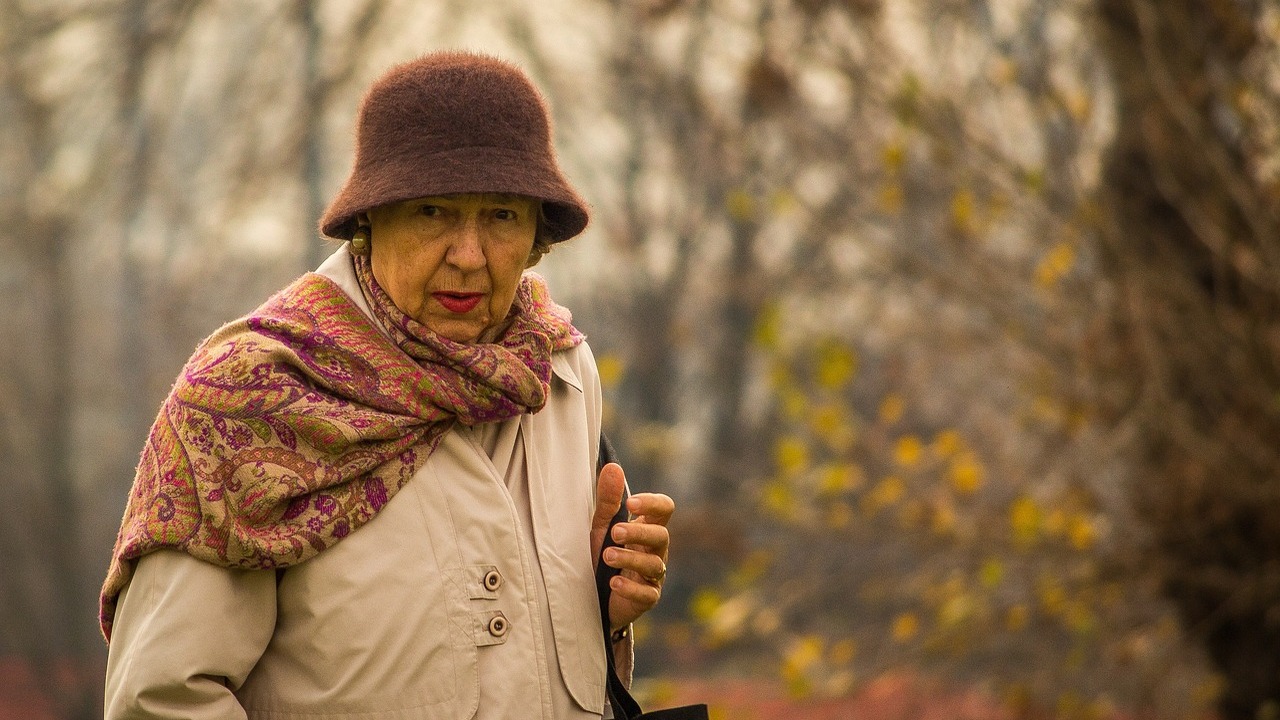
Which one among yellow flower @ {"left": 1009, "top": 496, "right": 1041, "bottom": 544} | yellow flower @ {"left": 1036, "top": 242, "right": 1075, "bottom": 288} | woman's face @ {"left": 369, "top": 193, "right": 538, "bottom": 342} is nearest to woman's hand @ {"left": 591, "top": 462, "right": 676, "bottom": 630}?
woman's face @ {"left": 369, "top": 193, "right": 538, "bottom": 342}

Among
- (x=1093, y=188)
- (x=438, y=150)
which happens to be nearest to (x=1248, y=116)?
(x=1093, y=188)

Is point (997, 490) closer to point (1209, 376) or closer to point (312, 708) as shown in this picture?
point (1209, 376)

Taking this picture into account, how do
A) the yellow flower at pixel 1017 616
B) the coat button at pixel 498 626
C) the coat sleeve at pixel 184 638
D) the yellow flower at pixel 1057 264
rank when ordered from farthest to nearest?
the yellow flower at pixel 1017 616
the yellow flower at pixel 1057 264
the coat button at pixel 498 626
the coat sleeve at pixel 184 638

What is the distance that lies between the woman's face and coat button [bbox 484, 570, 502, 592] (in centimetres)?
40

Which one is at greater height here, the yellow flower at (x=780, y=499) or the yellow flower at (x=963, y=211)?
the yellow flower at (x=963, y=211)

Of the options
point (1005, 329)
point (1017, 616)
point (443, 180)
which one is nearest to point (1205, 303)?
point (1005, 329)

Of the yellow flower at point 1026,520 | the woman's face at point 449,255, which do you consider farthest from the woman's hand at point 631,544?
the yellow flower at point 1026,520

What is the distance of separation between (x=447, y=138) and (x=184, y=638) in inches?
33.7

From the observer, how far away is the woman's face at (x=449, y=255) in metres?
2.39

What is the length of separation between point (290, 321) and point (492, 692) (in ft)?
2.14

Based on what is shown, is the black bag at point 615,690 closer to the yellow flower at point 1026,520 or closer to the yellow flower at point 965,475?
the yellow flower at point 1026,520

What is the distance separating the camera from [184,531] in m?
2.14

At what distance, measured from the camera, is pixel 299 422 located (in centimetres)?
223

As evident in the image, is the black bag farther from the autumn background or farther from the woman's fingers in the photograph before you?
the autumn background
